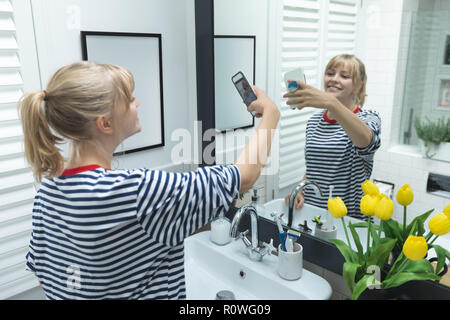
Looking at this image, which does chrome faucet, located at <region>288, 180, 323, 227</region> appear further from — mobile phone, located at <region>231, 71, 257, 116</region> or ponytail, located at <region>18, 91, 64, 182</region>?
ponytail, located at <region>18, 91, 64, 182</region>

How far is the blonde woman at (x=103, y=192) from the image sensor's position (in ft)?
2.07

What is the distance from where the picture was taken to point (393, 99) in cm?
101

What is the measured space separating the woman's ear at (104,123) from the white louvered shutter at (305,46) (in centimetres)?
64

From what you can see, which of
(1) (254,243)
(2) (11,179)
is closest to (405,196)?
(1) (254,243)

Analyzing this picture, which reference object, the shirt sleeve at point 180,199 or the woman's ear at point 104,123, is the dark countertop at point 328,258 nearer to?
the shirt sleeve at point 180,199

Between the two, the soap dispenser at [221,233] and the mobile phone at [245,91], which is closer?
the mobile phone at [245,91]

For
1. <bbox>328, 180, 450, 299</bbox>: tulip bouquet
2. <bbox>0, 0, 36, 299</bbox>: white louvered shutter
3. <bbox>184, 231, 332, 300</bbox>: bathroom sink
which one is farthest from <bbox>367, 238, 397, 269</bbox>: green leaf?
<bbox>0, 0, 36, 299</bbox>: white louvered shutter

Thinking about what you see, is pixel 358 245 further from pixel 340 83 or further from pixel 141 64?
pixel 141 64

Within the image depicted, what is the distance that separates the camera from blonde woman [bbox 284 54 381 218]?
1.05 m

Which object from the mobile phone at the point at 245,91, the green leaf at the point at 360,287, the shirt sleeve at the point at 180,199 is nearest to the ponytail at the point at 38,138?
the shirt sleeve at the point at 180,199

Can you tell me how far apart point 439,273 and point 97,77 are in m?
0.94

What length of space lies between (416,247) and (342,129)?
0.41 m

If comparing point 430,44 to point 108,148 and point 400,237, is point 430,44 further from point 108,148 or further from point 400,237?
point 108,148

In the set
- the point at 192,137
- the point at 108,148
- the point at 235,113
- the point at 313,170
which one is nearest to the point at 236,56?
the point at 235,113
